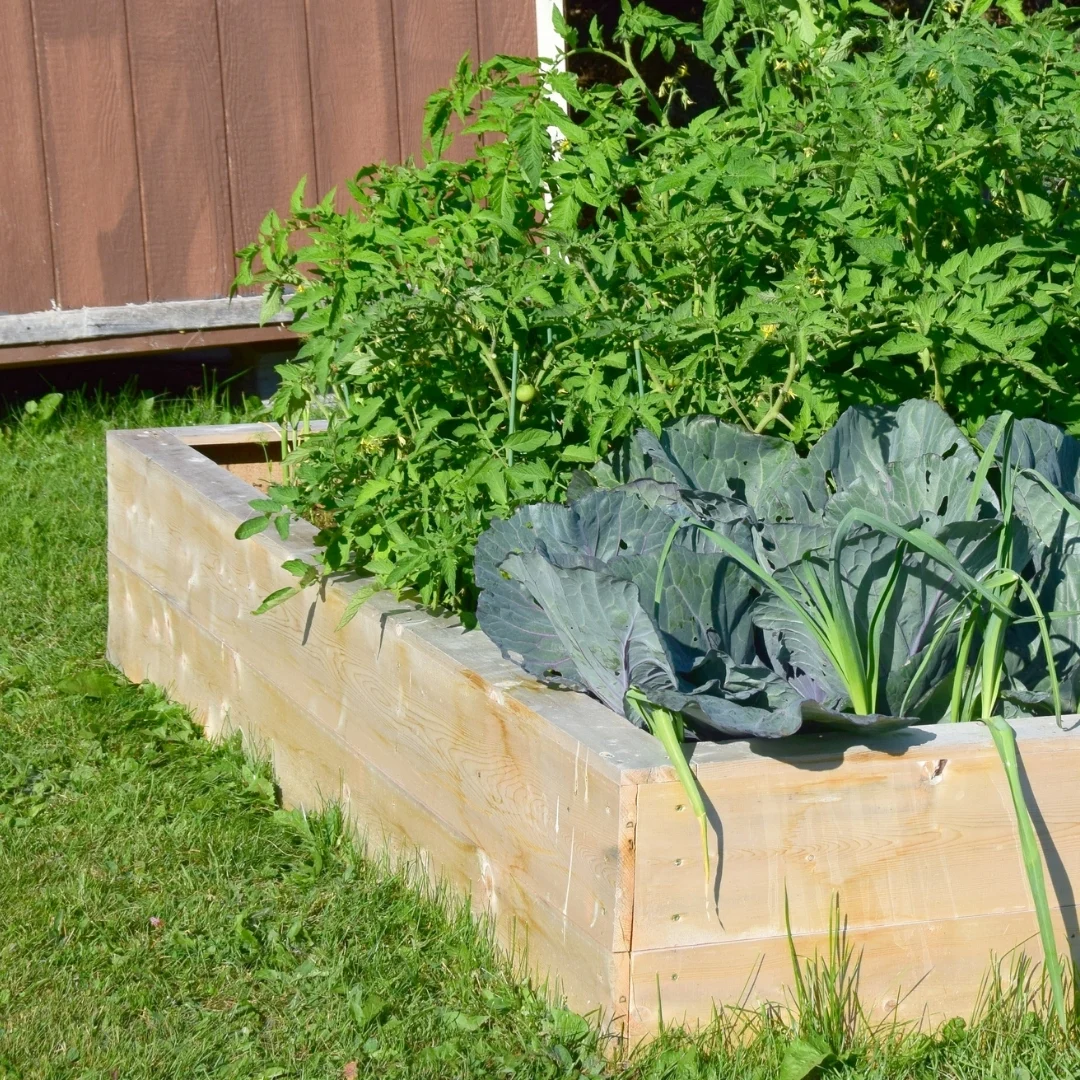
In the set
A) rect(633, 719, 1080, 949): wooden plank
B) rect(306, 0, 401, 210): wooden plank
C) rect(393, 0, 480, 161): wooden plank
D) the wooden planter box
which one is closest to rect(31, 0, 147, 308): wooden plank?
rect(306, 0, 401, 210): wooden plank

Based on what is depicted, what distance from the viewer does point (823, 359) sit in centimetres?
261

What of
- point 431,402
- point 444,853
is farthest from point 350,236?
point 444,853

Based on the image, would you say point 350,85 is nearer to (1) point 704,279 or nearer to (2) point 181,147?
(2) point 181,147

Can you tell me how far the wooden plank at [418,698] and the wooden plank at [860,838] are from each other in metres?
0.08

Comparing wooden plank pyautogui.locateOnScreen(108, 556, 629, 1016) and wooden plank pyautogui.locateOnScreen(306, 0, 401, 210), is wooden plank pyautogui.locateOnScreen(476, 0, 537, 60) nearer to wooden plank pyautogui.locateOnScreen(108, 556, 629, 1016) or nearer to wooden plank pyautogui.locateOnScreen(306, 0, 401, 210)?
wooden plank pyautogui.locateOnScreen(306, 0, 401, 210)

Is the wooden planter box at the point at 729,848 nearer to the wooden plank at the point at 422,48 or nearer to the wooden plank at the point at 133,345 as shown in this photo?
the wooden plank at the point at 133,345

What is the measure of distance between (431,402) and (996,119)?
1.11m

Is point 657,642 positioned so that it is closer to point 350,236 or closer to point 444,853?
point 444,853

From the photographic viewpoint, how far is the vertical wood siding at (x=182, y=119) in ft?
16.9

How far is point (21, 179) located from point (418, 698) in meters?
3.50

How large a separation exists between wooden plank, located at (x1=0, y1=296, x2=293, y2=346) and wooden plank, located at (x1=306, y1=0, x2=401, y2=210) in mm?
585

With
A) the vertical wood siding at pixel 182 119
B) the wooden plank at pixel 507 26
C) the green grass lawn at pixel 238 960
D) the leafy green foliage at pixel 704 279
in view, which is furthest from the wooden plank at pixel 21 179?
the leafy green foliage at pixel 704 279

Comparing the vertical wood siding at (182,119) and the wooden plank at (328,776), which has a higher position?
the vertical wood siding at (182,119)

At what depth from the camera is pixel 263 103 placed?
5.42 metres
